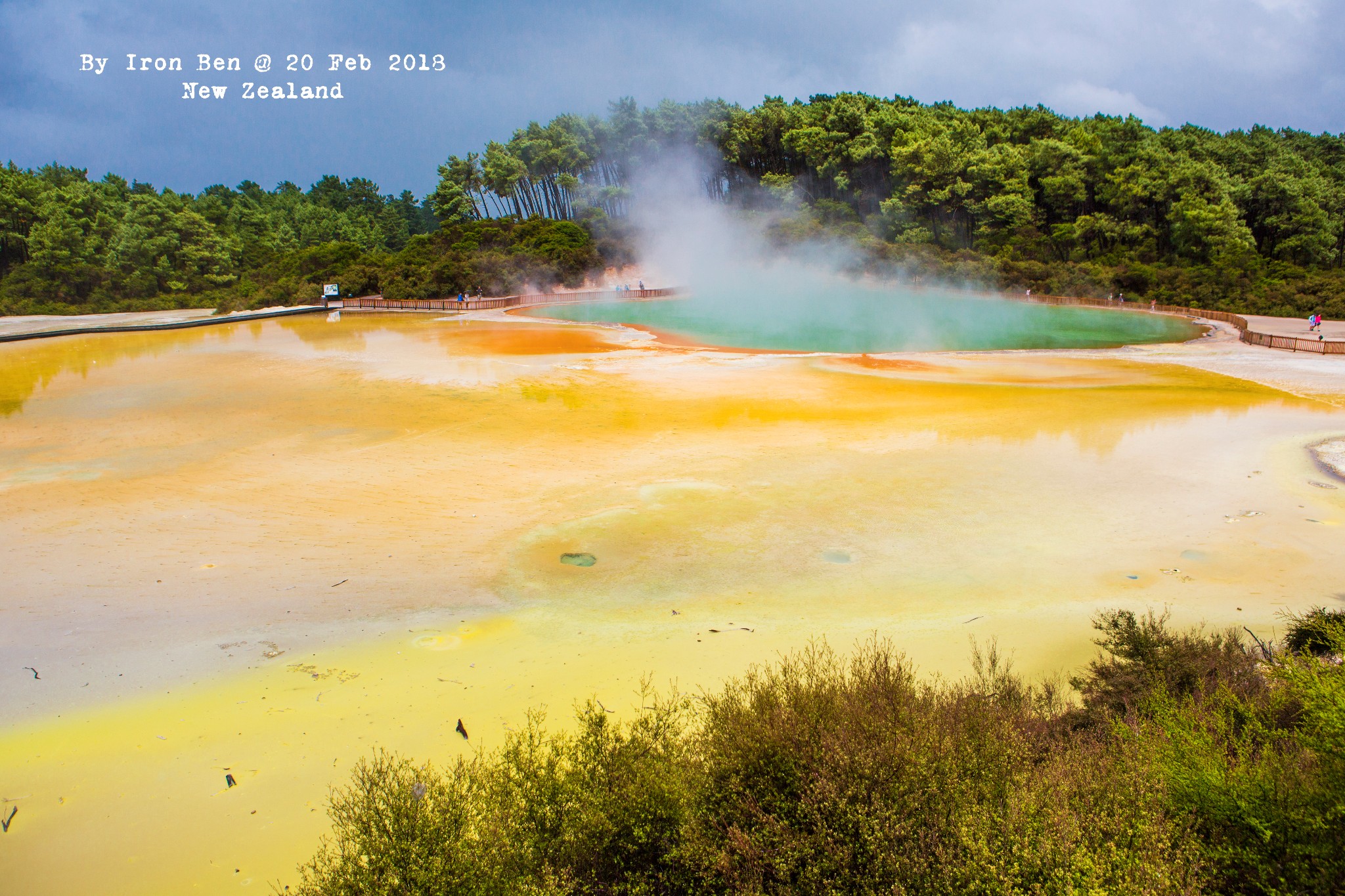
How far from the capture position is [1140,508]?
34.7 feet

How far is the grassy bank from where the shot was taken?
3.52 metres

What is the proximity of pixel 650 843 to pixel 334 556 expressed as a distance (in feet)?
21.4

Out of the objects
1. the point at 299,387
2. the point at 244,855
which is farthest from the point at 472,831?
the point at 299,387

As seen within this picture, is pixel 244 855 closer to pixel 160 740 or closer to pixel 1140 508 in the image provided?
pixel 160 740

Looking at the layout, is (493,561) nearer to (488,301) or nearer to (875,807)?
(875,807)

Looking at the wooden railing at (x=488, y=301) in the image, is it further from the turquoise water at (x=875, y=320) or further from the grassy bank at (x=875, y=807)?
the grassy bank at (x=875, y=807)

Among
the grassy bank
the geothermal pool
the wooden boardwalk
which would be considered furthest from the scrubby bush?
the wooden boardwalk

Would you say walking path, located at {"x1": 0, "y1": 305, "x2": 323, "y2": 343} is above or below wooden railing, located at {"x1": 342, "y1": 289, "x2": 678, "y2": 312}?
below

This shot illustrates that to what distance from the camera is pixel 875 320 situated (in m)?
35.8

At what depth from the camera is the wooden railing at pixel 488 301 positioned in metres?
44.5

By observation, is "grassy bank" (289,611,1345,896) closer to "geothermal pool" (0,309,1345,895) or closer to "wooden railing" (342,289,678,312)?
"geothermal pool" (0,309,1345,895)

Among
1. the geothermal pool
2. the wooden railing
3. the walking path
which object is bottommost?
the geothermal pool

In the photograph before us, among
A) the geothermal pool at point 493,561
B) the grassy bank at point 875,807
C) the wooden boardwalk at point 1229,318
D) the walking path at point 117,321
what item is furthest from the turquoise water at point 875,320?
the grassy bank at point 875,807

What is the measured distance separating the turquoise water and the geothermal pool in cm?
1151
